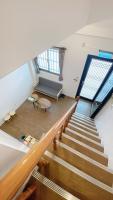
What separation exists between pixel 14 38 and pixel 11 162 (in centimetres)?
158

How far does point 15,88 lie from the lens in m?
4.85

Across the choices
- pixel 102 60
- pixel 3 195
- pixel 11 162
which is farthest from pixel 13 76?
pixel 3 195

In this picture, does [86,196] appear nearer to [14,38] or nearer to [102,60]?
[14,38]

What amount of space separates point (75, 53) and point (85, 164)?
3409mm

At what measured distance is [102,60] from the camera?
427cm

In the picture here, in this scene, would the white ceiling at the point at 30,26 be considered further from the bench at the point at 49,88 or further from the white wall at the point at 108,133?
the bench at the point at 49,88

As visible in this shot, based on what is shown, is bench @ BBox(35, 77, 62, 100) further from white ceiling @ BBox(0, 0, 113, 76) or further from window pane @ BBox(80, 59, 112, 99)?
white ceiling @ BBox(0, 0, 113, 76)

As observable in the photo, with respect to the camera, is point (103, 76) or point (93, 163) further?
point (103, 76)

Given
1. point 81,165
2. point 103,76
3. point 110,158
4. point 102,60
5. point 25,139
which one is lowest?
point 25,139

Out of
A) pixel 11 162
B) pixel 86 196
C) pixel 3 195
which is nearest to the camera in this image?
pixel 3 195

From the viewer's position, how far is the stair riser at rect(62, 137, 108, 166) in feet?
7.67

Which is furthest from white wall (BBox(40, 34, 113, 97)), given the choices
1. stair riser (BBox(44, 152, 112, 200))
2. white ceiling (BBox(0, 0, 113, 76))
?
stair riser (BBox(44, 152, 112, 200))

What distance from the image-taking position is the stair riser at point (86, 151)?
7.67 feet

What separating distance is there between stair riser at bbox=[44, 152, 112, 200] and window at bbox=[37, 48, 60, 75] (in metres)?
3.97
